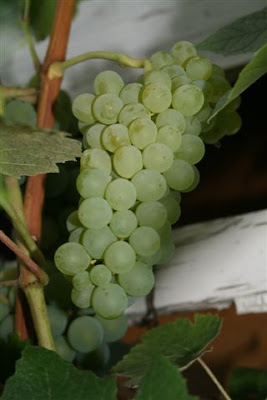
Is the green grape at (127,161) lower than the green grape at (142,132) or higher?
lower

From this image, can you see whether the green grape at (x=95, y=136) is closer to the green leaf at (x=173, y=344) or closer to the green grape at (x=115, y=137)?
the green grape at (x=115, y=137)

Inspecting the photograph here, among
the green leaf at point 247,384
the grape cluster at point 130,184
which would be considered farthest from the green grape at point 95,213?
the green leaf at point 247,384

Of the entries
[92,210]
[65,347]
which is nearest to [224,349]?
[65,347]

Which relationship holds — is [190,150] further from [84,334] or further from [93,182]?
[84,334]

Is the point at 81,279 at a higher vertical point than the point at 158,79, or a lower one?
lower

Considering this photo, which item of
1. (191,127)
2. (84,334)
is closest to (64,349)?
(84,334)

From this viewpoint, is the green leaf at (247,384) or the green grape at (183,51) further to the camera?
the green leaf at (247,384)
